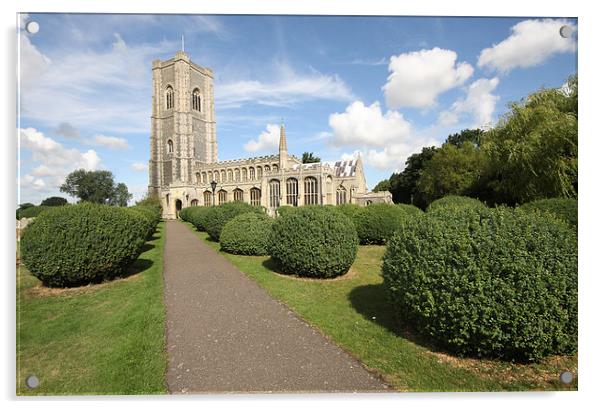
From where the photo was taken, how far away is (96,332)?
193 inches

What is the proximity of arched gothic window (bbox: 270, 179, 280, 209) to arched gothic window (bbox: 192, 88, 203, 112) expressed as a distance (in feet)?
85.4

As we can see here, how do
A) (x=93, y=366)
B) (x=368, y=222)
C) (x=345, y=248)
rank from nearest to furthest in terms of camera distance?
(x=93, y=366)
(x=345, y=248)
(x=368, y=222)

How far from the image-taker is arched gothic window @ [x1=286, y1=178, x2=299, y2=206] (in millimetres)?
45219

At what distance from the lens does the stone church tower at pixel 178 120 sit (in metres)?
54.6

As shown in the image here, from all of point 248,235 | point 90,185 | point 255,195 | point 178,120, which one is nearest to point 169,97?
point 178,120

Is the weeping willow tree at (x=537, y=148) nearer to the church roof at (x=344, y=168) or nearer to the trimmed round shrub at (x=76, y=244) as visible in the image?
the trimmed round shrub at (x=76, y=244)

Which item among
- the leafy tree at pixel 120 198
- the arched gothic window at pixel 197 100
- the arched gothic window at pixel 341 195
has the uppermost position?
the arched gothic window at pixel 197 100

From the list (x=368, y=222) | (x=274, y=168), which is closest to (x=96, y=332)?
(x=368, y=222)

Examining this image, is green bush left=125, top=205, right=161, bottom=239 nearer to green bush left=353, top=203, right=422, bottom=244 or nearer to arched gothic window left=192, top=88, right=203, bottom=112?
green bush left=353, top=203, right=422, bottom=244

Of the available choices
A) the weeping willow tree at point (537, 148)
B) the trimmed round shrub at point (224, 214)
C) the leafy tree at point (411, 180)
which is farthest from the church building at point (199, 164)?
the weeping willow tree at point (537, 148)

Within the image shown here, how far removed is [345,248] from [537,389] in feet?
17.6

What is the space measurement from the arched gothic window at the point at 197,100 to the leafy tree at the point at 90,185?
2140 inches

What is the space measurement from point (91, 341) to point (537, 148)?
50.9ft

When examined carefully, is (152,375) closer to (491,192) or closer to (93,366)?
(93,366)
